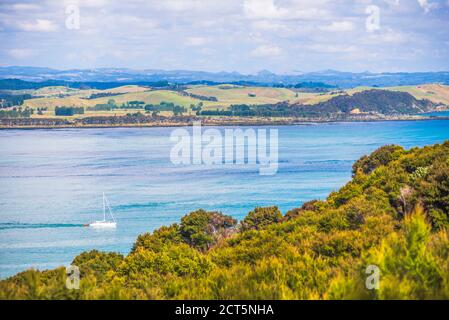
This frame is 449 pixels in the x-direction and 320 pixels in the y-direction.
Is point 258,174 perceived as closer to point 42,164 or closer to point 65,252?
point 42,164

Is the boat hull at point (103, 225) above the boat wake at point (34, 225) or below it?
above

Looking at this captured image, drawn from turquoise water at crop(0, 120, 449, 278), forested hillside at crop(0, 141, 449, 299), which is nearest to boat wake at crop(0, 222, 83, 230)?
turquoise water at crop(0, 120, 449, 278)

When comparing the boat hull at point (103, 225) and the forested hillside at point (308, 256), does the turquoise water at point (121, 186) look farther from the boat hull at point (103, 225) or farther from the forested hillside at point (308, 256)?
the forested hillside at point (308, 256)

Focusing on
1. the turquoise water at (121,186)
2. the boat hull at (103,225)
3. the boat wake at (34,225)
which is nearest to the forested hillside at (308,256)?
the turquoise water at (121,186)

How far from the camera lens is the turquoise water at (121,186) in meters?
48.8

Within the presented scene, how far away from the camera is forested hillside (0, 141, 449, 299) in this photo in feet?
30.2

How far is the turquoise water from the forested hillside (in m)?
15.8

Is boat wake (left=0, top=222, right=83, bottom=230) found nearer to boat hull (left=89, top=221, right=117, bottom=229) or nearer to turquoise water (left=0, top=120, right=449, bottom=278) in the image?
turquoise water (left=0, top=120, right=449, bottom=278)

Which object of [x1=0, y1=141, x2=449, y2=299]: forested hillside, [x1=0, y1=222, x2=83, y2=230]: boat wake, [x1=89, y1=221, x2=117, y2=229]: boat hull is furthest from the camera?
[x1=0, y1=222, x2=83, y2=230]: boat wake

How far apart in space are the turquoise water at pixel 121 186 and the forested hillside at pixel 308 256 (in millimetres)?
15832

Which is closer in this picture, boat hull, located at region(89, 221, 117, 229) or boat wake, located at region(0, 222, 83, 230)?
boat hull, located at region(89, 221, 117, 229)

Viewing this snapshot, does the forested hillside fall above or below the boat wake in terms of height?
above
